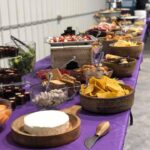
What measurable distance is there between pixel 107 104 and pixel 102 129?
0.14 m

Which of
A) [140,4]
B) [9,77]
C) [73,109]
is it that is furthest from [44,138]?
[140,4]

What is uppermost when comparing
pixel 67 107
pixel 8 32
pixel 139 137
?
pixel 8 32

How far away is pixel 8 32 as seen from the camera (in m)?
2.28

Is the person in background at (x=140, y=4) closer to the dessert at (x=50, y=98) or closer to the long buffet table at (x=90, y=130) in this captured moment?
the long buffet table at (x=90, y=130)

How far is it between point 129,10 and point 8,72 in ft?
14.7

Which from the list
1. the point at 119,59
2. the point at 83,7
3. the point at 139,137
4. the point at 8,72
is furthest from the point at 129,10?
the point at 8,72

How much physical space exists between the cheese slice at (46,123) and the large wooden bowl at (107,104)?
0.17 m

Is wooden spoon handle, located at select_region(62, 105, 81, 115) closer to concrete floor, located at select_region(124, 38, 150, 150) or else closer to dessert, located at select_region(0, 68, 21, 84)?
dessert, located at select_region(0, 68, 21, 84)

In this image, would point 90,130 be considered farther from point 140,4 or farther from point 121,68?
point 140,4

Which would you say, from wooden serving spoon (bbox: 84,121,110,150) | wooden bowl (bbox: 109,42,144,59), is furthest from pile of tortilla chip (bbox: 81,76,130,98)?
wooden bowl (bbox: 109,42,144,59)

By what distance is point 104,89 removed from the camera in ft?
3.75

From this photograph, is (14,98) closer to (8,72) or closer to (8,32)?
(8,72)

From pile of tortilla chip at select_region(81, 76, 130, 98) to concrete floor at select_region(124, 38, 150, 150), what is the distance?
4.10ft

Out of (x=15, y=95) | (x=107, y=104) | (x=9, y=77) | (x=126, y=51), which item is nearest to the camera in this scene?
(x=107, y=104)
